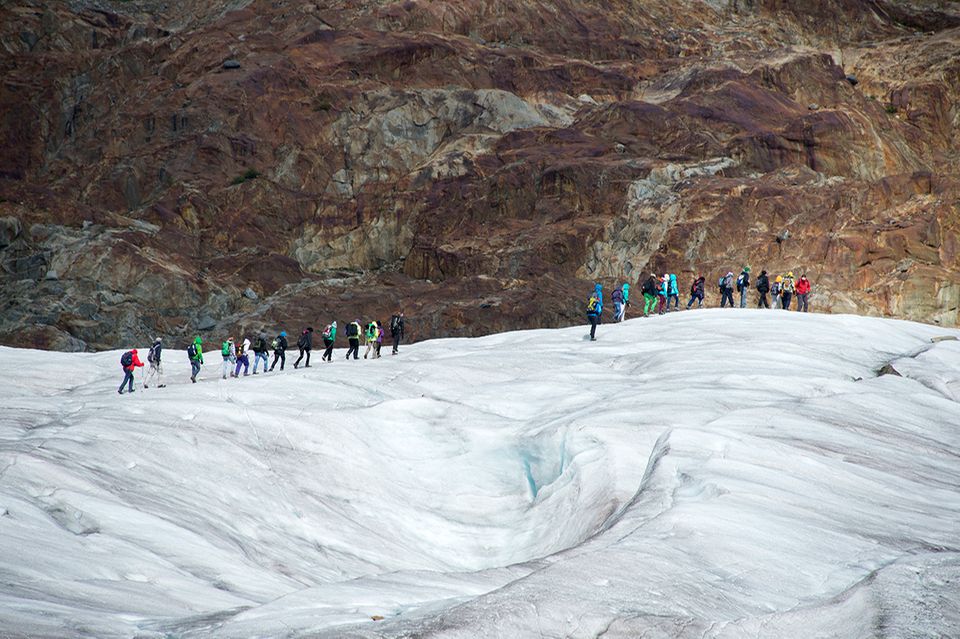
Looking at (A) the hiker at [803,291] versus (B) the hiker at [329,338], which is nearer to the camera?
(B) the hiker at [329,338]

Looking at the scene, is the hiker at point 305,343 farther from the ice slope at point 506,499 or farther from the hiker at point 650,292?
the hiker at point 650,292

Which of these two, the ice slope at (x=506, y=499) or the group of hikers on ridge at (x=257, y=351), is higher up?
the group of hikers on ridge at (x=257, y=351)

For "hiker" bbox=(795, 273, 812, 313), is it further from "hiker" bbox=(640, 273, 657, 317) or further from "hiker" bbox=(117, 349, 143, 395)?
"hiker" bbox=(117, 349, 143, 395)

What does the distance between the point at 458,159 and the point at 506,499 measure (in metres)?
65.0

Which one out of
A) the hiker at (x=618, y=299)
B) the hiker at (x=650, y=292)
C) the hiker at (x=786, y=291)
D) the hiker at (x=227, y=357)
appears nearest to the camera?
the hiker at (x=227, y=357)

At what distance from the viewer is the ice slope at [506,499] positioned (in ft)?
31.8

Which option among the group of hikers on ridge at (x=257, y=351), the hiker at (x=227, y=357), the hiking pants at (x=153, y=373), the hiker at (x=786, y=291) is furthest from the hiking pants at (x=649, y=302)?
the hiking pants at (x=153, y=373)

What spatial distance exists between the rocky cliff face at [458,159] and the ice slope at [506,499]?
3948 centimetres

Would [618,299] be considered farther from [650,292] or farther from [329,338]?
[329,338]

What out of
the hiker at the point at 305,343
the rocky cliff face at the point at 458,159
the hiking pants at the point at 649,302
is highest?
the rocky cliff face at the point at 458,159

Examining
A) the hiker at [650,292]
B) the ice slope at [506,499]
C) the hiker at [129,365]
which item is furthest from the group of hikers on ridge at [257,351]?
the hiker at [650,292]

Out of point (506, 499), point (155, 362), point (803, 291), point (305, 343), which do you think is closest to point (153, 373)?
point (155, 362)

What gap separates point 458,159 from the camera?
81.8 meters

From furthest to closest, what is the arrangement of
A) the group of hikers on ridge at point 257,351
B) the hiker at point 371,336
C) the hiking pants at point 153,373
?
the hiker at point 371,336
the group of hikers on ridge at point 257,351
the hiking pants at point 153,373
